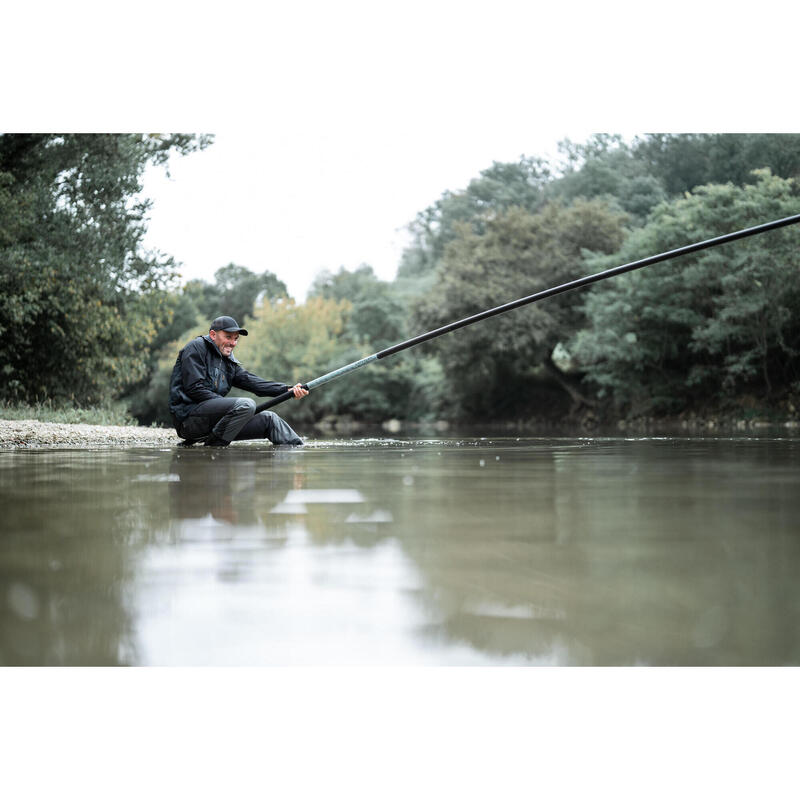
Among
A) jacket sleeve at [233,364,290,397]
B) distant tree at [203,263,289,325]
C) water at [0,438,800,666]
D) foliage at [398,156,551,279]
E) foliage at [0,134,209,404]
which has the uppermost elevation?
foliage at [398,156,551,279]

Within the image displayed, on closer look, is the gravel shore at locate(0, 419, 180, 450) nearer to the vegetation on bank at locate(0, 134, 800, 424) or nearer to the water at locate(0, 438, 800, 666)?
the water at locate(0, 438, 800, 666)

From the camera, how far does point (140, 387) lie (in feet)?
125

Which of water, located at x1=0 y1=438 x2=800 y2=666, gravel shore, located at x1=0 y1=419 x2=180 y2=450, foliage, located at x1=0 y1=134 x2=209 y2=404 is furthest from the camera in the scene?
foliage, located at x1=0 y1=134 x2=209 y2=404

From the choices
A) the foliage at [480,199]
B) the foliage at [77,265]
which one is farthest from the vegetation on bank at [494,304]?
the foliage at [480,199]

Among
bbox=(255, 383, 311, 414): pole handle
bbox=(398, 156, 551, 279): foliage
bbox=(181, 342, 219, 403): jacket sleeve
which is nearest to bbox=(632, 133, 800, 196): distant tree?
bbox=(398, 156, 551, 279): foliage

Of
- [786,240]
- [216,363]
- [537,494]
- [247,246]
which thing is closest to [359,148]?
[247,246]

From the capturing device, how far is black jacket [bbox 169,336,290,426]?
289 inches

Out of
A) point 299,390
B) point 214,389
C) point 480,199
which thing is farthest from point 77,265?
point 480,199

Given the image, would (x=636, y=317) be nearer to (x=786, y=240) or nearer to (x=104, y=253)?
(x=786, y=240)

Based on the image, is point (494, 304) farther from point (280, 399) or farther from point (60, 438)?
point (280, 399)

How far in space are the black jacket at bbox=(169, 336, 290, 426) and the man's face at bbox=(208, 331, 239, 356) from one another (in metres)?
0.05

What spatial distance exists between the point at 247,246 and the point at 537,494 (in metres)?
44.3

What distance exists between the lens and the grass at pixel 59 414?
14.0 m

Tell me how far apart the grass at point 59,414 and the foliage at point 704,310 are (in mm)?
13801
